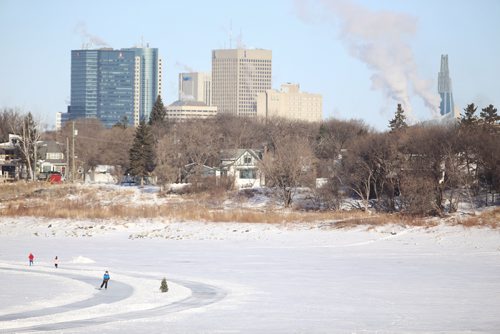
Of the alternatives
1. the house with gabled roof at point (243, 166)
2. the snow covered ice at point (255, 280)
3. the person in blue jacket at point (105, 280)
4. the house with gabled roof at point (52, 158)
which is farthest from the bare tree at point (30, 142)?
the person in blue jacket at point (105, 280)

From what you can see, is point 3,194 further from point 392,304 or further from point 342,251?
point 392,304

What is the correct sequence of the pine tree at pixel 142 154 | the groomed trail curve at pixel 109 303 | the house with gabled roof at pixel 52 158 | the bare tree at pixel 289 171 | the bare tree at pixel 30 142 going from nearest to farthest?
1. the groomed trail curve at pixel 109 303
2. the bare tree at pixel 289 171
3. the pine tree at pixel 142 154
4. the bare tree at pixel 30 142
5. the house with gabled roof at pixel 52 158

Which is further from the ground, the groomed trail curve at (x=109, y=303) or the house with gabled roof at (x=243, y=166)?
the house with gabled roof at (x=243, y=166)

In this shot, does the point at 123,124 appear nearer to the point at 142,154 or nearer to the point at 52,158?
the point at 52,158

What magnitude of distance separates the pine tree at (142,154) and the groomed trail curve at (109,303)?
59.3 meters

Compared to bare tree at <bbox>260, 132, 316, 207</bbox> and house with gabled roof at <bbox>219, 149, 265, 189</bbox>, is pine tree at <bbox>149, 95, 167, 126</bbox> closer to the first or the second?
house with gabled roof at <bbox>219, 149, 265, 189</bbox>

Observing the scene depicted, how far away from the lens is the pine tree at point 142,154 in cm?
9488

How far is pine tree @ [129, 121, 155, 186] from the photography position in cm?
9488

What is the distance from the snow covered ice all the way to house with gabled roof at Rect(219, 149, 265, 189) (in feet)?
113

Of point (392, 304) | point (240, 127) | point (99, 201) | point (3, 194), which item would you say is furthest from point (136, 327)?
point (240, 127)

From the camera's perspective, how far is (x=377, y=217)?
58.7 m

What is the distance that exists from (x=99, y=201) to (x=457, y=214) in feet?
104

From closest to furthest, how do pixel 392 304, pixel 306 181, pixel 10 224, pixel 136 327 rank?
pixel 136 327 < pixel 392 304 < pixel 10 224 < pixel 306 181

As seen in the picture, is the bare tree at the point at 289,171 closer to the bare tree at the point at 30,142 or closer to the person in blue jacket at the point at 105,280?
the bare tree at the point at 30,142
